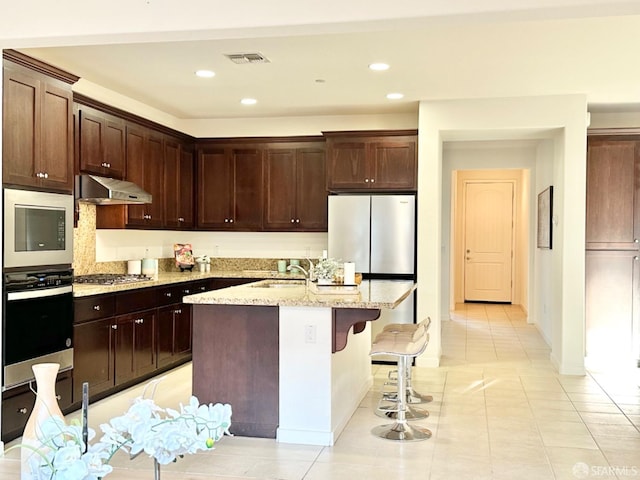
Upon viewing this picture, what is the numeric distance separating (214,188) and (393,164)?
2.09 m

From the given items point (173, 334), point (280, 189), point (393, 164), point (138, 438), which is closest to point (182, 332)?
point (173, 334)

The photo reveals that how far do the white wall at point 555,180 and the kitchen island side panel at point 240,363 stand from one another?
8.46 ft

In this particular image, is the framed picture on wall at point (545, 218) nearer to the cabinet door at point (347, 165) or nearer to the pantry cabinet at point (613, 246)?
the pantry cabinet at point (613, 246)

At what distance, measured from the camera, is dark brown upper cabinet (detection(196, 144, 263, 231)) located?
23.4ft

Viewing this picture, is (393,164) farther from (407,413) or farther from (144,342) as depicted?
(144,342)

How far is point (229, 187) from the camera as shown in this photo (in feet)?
23.5

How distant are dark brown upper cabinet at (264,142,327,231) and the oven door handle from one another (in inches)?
122

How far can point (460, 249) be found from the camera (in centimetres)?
1195

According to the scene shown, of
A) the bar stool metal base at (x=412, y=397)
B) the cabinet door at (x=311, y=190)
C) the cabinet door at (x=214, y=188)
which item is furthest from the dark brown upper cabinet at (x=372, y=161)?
the bar stool metal base at (x=412, y=397)

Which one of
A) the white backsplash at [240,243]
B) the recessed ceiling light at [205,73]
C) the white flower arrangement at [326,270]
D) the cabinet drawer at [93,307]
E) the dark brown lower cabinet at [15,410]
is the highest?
the recessed ceiling light at [205,73]

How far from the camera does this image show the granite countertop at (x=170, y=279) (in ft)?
Result: 15.3

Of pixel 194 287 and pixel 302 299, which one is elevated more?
pixel 302 299

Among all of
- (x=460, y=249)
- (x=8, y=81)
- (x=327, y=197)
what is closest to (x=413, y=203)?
(x=327, y=197)

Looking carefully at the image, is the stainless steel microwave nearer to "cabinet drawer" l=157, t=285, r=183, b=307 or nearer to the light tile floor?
the light tile floor
